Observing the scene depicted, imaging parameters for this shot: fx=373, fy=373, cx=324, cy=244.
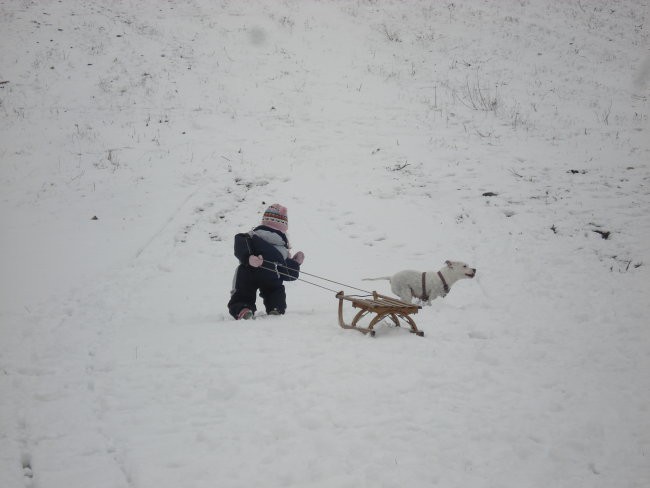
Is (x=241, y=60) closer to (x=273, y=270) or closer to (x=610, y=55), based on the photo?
(x=273, y=270)

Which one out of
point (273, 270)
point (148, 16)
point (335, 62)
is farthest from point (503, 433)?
point (148, 16)

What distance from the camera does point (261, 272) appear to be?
545cm

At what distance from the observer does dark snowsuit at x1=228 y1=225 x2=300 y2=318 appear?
17.7ft

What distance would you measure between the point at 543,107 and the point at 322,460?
13636 mm

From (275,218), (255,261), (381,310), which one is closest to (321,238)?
(275,218)

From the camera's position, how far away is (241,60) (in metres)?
15.4

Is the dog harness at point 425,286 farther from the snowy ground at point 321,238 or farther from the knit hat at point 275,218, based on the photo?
the knit hat at point 275,218

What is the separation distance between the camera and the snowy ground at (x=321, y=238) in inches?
118

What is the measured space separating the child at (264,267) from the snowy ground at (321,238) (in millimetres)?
440

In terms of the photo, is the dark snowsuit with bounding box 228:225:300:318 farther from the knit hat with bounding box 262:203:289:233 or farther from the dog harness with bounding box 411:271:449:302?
the dog harness with bounding box 411:271:449:302

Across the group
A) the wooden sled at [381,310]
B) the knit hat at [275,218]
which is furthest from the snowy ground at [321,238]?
the knit hat at [275,218]

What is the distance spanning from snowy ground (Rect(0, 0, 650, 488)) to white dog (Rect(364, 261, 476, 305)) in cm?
28

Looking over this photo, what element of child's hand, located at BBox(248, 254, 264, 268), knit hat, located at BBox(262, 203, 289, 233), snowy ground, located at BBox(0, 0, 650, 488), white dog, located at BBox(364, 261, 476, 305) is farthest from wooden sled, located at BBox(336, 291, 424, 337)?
knit hat, located at BBox(262, 203, 289, 233)

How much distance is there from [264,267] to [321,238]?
2983 mm
